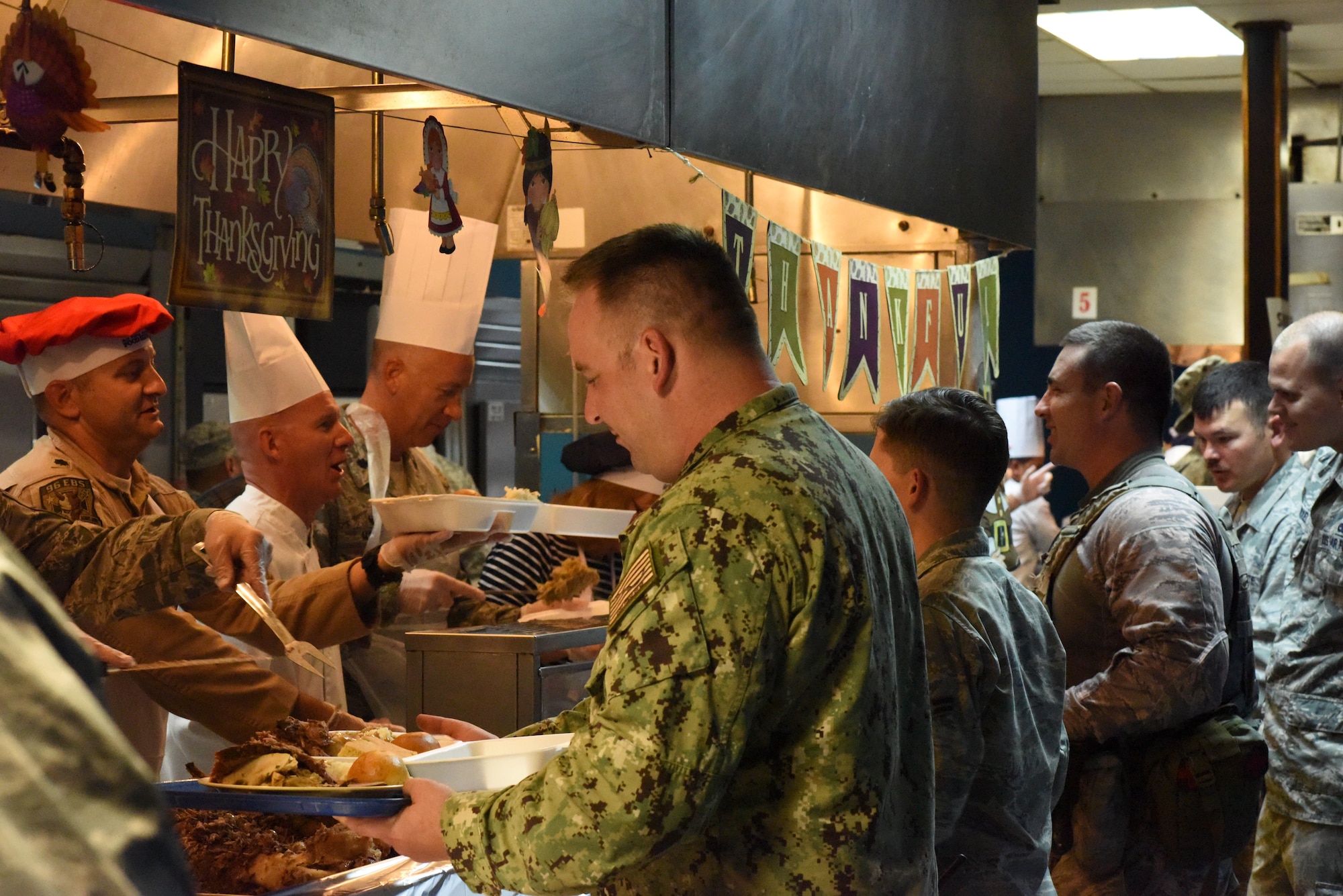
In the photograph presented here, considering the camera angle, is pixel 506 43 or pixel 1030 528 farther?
pixel 1030 528

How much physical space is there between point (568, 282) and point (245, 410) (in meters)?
1.68

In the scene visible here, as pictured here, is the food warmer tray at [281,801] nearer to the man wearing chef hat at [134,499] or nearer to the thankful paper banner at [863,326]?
the man wearing chef hat at [134,499]

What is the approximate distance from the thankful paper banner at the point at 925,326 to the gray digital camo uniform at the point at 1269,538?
1089 mm

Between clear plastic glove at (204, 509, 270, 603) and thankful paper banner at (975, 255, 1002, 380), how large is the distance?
8.69 ft

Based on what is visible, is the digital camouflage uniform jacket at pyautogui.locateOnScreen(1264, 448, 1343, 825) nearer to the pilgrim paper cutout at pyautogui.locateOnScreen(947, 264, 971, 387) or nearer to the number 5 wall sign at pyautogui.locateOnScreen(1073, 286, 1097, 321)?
the pilgrim paper cutout at pyautogui.locateOnScreen(947, 264, 971, 387)

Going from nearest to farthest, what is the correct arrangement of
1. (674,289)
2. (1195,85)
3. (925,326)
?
1. (674,289)
2. (925,326)
3. (1195,85)

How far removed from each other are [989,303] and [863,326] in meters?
0.74

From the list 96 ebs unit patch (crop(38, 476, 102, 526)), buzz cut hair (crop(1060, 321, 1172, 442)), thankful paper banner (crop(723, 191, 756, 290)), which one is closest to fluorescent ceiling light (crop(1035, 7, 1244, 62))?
buzz cut hair (crop(1060, 321, 1172, 442))

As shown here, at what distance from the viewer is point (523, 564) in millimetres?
3664

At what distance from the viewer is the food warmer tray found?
171cm

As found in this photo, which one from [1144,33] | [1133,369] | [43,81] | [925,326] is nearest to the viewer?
[43,81]

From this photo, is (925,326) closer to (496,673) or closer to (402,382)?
(402,382)

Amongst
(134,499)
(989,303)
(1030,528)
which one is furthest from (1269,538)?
(134,499)

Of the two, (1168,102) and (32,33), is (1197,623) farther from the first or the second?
(1168,102)
